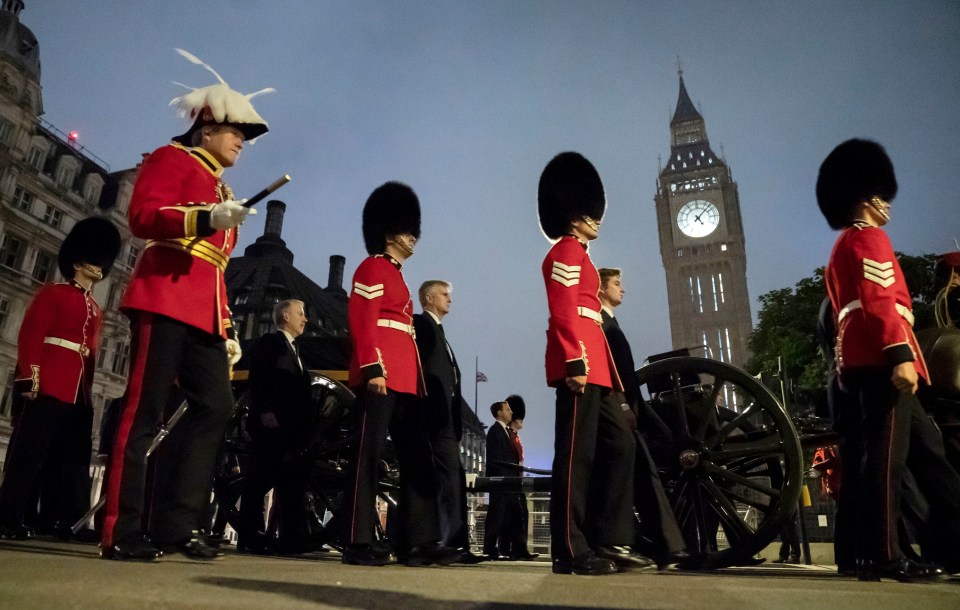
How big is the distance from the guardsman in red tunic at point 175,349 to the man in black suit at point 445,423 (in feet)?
4.82

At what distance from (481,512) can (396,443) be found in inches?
302

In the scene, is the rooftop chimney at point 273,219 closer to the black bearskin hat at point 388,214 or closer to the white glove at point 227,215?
the black bearskin hat at point 388,214

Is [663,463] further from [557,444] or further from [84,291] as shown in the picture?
[84,291]

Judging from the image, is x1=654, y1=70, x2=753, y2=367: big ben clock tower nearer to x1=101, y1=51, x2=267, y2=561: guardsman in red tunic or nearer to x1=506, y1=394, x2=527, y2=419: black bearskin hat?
x1=506, y1=394, x2=527, y2=419: black bearskin hat

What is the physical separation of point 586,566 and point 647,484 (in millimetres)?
852

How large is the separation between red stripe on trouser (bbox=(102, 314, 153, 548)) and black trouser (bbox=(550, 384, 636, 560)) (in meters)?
1.81

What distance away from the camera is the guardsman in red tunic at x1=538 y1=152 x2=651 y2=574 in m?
2.99

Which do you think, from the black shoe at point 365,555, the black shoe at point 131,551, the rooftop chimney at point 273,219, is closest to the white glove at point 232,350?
the black shoe at point 131,551

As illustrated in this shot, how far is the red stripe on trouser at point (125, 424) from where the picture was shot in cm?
259

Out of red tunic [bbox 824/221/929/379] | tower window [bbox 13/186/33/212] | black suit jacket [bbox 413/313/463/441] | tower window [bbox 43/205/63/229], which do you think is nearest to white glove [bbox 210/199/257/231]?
black suit jacket [bbox 413/313/463/441]

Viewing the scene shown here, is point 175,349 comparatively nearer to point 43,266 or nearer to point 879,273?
point 879,273

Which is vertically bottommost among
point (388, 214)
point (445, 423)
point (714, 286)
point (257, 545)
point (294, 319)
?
point (257, 545)

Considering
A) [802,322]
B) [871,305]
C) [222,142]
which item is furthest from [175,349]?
[802,322]

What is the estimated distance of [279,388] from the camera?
4883 millimetres
